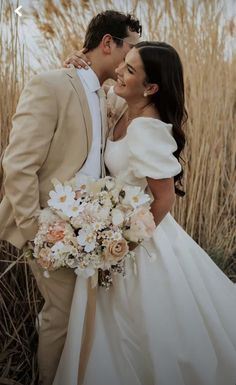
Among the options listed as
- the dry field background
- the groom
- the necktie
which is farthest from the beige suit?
the dry field background

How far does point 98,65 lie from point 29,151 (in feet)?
1.85

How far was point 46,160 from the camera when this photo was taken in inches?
90.3

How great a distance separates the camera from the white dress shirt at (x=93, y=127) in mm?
2348

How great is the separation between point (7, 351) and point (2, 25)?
1.51 meters

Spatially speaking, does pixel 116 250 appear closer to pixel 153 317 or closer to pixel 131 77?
pixel 153 317

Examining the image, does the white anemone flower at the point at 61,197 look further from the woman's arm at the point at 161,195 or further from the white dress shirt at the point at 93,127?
the woman's arm at the point at 161,195

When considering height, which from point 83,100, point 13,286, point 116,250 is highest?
point 83,100

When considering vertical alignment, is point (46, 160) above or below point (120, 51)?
below

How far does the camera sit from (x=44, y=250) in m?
2.08

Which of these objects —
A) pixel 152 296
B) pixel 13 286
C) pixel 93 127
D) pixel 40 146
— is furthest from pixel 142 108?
pixel 13 286

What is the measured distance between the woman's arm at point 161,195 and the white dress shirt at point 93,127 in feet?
Result: 0.77

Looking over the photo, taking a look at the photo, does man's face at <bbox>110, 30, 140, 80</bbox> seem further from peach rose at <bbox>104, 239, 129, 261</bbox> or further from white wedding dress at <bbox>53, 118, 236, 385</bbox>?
peach rose at <bbox>104, 239, 129, 261</bbox>

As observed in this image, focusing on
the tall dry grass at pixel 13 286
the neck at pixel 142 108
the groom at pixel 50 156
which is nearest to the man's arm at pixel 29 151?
the groom at pixel 50 156

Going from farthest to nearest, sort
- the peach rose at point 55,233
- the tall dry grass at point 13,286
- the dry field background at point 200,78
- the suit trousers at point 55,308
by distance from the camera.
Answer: the dry field background at point 200,78 → the tall dry grass at point 13,286 → the suit trousers at point 55,308 → the peach rose at point 55,233
